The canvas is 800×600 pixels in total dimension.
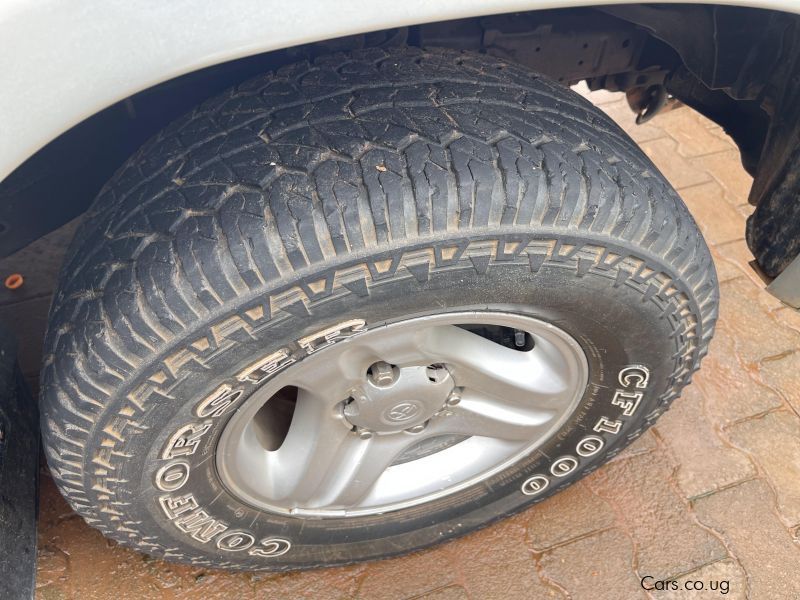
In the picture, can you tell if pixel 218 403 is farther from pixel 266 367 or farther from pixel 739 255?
pixel 739 255

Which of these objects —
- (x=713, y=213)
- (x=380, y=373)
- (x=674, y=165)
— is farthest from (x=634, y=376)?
(x=674, y=165)

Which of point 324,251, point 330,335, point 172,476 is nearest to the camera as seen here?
point 324,251

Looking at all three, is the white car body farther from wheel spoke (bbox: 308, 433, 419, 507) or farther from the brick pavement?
the brick pavement

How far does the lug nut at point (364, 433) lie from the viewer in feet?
4.64

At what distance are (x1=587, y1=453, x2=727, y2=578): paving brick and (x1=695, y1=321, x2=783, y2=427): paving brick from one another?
0.95ft

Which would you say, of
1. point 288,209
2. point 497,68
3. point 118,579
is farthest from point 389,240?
point 118,579

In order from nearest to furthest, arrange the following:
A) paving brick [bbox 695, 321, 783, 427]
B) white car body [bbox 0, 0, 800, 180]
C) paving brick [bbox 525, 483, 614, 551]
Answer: white car body [bbox 0, 0, 800, 180] < paving brick [bbox 525, 483, 614, 551] < paving brick [bbox 695, 321, 783, 427]

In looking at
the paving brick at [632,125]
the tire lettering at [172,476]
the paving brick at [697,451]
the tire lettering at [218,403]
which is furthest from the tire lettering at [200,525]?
the paving brick at [632,125]

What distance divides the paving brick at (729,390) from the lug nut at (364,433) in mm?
1239

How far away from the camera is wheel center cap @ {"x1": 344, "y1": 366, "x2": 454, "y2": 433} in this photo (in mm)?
1302

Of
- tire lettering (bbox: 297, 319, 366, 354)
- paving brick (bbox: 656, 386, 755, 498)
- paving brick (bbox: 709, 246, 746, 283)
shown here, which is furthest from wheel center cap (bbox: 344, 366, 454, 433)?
paving brick (bbox: 709, 246, 746, 283)

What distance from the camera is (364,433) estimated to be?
142 centimetres

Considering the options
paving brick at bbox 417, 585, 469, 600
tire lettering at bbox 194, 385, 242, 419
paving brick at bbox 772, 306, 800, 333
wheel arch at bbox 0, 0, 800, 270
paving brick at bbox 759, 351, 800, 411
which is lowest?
paving brick at bbox 759, 351, 800, 411

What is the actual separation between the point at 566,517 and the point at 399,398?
824 mm
